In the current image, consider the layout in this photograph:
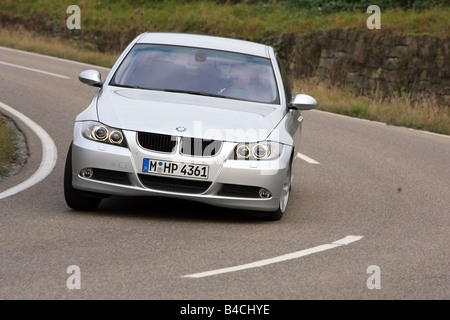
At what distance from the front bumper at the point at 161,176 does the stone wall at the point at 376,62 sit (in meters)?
13.5

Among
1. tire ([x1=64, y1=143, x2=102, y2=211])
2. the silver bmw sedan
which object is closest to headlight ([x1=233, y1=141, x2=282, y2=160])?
the silver bmw sedan

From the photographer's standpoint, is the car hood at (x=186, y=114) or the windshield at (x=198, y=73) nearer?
the car hood at (x=186, y=114)

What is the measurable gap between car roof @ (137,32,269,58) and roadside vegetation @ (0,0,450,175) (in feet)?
27.5

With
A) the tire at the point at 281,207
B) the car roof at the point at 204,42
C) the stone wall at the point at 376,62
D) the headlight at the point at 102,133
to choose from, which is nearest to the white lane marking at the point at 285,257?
the tire at the point at 281,207

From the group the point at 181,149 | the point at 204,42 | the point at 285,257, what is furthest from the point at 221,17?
the point at 285,257

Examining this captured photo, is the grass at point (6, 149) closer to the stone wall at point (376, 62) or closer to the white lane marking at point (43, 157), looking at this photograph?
the white lane marking at point (43, 157)

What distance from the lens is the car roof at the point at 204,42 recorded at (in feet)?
31.8

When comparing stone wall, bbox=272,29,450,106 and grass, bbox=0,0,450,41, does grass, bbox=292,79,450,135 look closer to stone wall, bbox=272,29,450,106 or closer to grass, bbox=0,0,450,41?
stone wall, bbox=272,29,450,106

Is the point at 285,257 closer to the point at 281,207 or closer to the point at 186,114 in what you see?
the point at 281,207

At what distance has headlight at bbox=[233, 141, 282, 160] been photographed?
795 cm

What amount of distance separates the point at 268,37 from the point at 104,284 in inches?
901

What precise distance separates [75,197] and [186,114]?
49.9 inches
